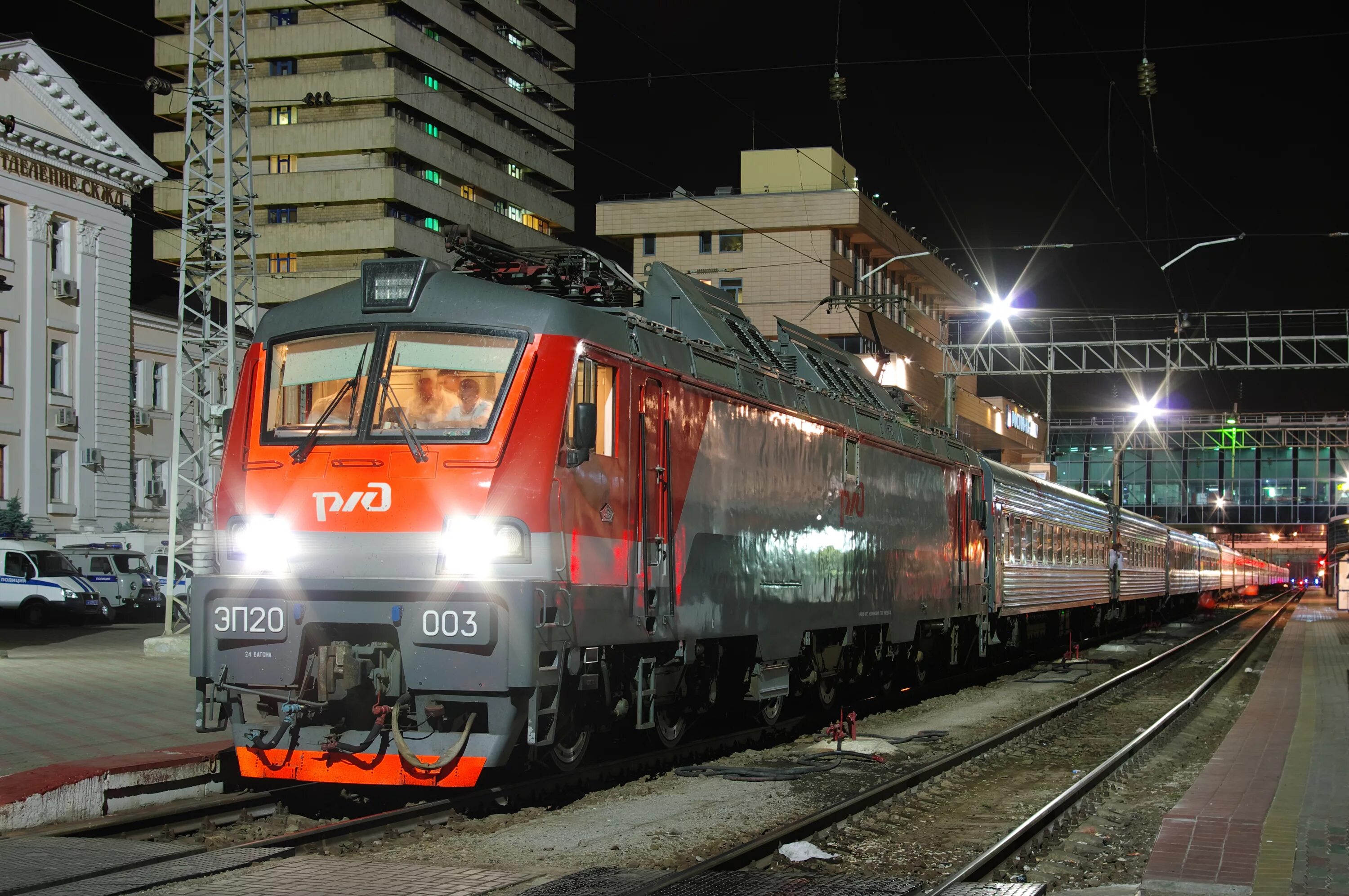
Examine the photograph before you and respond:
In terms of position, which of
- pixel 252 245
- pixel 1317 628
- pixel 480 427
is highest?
pixel 252 245

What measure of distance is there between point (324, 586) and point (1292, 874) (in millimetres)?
5951

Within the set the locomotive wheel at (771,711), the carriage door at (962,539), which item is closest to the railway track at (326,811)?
the locomotive wheel at (771,711)

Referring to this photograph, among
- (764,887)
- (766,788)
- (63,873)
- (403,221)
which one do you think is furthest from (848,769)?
(403,221)

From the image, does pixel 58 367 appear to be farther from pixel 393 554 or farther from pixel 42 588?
pixel 393 554

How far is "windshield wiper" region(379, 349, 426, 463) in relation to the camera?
30.5 feet

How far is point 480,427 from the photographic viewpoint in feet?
30.7

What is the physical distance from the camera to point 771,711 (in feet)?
46.1

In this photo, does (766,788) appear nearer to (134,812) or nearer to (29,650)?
(134,812)

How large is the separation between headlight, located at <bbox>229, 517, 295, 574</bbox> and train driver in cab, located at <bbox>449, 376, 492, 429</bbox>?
1.37 metres

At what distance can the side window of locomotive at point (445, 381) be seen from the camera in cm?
946

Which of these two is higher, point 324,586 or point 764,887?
point 324,586

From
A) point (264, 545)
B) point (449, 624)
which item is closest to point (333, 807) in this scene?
point (264, 545)

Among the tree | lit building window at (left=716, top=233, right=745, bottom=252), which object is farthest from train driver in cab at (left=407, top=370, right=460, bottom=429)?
lit building window at (left=716, top=233, right=745, bottom=252)

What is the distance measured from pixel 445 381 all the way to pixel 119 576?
32195 mm
